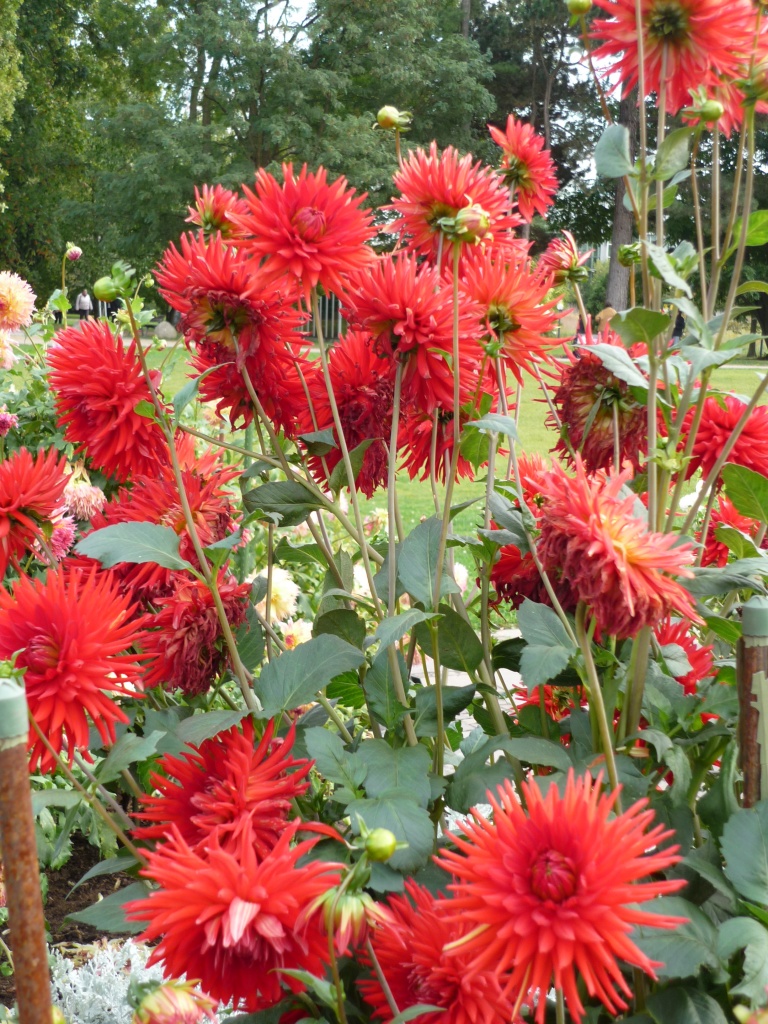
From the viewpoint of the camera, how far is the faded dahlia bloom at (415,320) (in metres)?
0.79

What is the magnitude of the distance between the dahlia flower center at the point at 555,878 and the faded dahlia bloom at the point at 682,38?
59 centimetres

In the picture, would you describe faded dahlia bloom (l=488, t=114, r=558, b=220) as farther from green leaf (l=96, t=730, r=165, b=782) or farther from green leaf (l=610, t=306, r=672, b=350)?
green leaf (l=96, t=730, r=165, b=782)

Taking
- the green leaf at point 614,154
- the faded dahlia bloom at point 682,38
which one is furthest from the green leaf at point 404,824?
the faded dahlia bloom at point 682,38

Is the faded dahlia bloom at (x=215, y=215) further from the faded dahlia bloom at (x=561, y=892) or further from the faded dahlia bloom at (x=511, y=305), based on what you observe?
the faded dahlia bloom at (x=561, y=892)

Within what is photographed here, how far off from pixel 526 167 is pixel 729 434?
0.38m

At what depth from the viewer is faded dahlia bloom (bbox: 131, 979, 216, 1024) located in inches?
21.0

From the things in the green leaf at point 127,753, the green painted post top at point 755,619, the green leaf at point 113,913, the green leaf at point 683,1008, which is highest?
the green painted post top at point 755,619

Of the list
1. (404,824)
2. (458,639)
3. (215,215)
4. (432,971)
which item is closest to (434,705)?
(458,639)

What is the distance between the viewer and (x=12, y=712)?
1.62ft

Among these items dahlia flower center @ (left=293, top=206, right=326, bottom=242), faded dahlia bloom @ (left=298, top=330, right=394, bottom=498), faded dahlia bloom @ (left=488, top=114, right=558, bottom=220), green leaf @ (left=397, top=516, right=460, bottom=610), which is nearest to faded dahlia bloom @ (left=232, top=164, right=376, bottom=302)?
dahlia flower center @ (left=293, top=206, right=326, bottom=242)

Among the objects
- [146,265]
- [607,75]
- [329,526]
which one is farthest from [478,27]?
[607,75]

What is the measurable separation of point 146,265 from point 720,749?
19.9m

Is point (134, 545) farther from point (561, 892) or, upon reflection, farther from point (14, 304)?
point (14, 304)

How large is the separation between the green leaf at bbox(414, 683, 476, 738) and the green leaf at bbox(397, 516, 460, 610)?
81 mm
